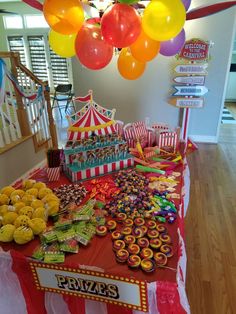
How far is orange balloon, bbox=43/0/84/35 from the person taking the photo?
1.25 metres

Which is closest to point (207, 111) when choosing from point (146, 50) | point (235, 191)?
point (235, 191)

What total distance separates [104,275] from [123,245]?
154 mm

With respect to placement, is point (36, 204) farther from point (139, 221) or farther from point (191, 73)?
point (191, 73)

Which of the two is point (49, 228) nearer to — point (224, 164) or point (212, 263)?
point (212, 263)

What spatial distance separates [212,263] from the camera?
1800 mm

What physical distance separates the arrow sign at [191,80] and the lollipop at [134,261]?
10.1 ft

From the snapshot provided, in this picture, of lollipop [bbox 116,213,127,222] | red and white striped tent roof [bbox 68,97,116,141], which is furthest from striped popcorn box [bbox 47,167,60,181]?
lollipop [bbox 116,213,127,222]

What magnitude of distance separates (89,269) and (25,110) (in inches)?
103

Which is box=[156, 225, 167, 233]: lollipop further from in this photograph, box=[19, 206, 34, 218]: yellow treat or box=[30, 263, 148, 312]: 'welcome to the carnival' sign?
box=[19, 206, 34, 218]: yellow treat

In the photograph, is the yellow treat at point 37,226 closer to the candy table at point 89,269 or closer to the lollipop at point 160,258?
the candy table at point 89,269

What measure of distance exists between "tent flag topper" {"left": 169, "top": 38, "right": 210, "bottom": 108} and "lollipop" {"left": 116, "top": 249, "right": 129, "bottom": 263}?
294 centimetres

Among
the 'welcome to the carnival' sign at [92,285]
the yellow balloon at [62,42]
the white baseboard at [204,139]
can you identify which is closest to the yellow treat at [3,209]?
the 'welcome to the carnival' sign at [92,285]

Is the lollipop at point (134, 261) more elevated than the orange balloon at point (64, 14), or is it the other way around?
the orange balloon at point (64, 14)

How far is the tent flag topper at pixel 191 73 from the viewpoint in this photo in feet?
11.2
